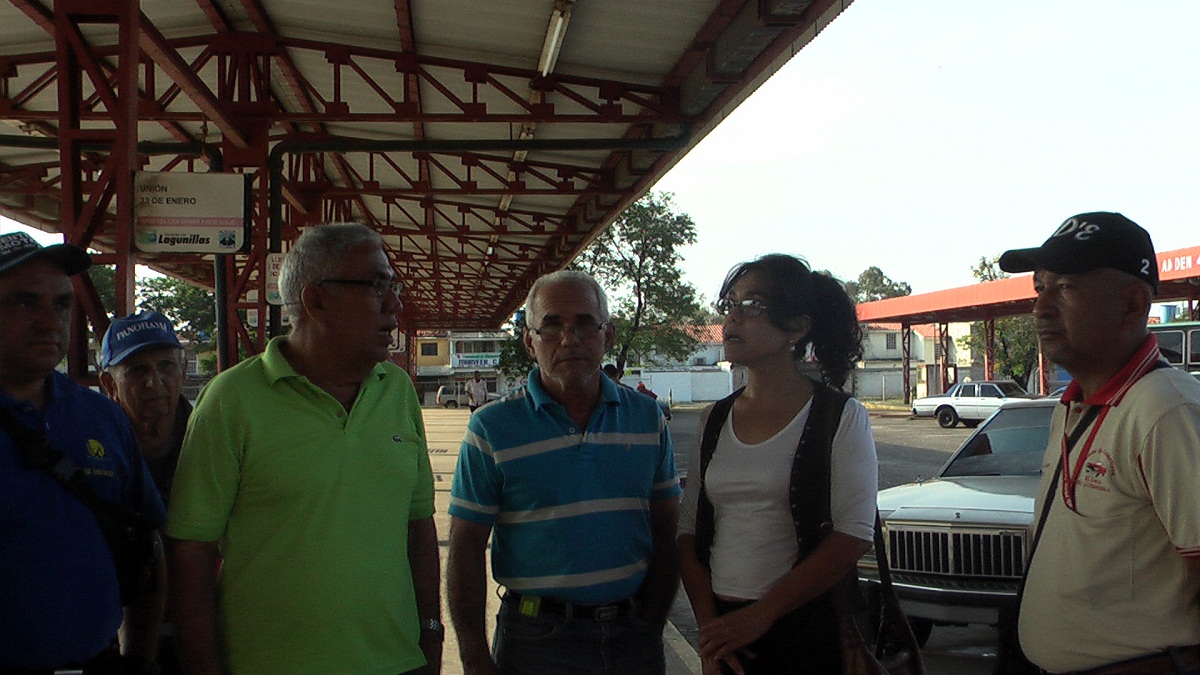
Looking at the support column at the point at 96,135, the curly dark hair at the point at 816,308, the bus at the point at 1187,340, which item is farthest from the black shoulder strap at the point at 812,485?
the bus at the point at 1187,340

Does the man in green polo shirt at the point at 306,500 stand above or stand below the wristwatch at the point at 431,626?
above

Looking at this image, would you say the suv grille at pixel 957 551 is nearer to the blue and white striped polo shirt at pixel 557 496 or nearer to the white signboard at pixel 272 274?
the blue and white striped polo shirt at pixel 557 496

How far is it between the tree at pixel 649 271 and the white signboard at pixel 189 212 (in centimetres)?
3992

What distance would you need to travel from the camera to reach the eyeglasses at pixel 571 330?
9.78 ft

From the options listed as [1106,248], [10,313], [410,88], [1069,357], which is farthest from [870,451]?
[410,88]

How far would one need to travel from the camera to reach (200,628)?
245 cm

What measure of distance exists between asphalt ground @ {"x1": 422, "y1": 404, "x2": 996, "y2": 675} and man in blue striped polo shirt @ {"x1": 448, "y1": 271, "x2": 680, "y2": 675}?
0.28m

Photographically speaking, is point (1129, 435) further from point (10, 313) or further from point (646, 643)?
point (10, 313)

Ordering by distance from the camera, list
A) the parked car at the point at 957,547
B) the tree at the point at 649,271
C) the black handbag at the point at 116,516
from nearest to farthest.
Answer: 1. the black handbag at the point at 116,516
2. the parked car at the point at 957,547
3. the tree at the point at 649,271

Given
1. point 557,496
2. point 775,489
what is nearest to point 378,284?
point 557,496

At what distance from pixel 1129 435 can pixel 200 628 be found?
2.17 m

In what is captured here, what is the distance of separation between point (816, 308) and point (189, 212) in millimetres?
6015

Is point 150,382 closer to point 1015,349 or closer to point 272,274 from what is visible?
point 272,274

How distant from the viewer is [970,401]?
33000 millimetres
